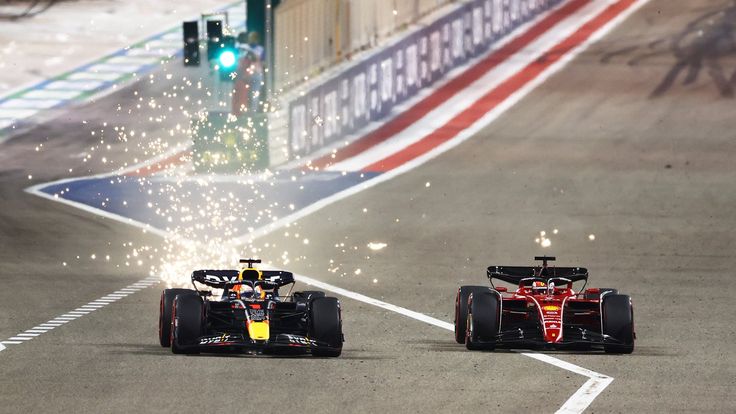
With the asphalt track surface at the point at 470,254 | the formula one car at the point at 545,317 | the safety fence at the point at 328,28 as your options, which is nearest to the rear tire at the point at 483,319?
the formula one car at the point at 545,317

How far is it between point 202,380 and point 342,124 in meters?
22.0

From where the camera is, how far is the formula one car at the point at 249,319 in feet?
58.6

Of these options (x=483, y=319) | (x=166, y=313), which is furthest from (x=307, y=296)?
(x=483, y=319)

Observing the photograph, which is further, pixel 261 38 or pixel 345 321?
pixel 261 38

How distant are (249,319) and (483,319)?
2458 millimetres

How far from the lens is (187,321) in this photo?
1788cm

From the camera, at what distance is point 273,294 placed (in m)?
18.8

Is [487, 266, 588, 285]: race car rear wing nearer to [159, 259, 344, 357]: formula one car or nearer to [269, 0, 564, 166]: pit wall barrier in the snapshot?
[159, 259, 344, 357]: formula one car

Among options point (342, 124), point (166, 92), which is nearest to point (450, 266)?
point (342, 124)

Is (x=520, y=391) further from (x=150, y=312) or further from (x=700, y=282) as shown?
(x=700, y=282)

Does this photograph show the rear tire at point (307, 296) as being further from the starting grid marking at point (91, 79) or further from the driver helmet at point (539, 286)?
the starting grid marking at point (91, 79)

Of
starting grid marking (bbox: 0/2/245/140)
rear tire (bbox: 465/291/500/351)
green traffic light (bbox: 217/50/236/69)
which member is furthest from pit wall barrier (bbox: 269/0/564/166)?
rear tire (bbox: 465/291/500/351)

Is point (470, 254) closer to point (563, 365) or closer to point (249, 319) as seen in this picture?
point (563, 365)

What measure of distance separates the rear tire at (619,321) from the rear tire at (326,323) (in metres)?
2.81
